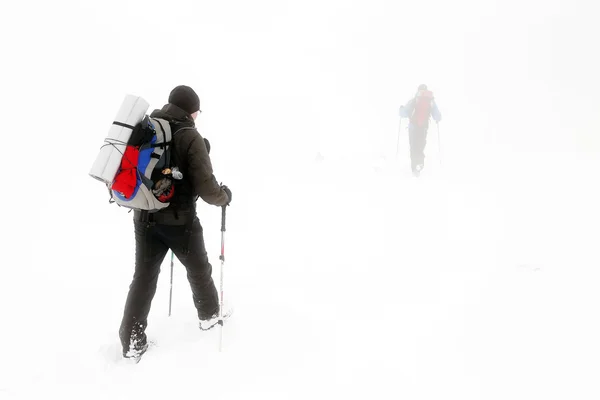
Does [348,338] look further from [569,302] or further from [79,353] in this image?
[79,353]

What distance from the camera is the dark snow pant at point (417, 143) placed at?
11.9 m

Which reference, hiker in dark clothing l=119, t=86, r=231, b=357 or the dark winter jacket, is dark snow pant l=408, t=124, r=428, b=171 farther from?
the dark winter jacket

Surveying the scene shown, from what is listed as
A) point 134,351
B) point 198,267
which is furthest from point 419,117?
point 134,351

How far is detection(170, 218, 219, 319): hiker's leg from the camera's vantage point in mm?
3637

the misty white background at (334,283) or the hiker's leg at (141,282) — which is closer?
the misty white background at (334,283)

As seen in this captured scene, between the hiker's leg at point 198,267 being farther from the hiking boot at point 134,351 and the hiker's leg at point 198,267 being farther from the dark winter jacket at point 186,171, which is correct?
the hiking boot at point 134,351

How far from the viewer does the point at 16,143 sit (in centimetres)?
1833

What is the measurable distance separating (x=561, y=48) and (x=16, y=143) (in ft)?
483

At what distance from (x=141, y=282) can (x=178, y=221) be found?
0.78m

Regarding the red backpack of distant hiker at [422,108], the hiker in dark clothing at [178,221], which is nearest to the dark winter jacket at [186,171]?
the hiker in dark clothing at [178,221]

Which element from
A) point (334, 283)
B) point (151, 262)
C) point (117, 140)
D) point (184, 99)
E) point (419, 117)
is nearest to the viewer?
point (117, 140)

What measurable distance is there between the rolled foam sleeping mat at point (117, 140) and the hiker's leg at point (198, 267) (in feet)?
3.03

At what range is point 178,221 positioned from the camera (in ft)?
11.5

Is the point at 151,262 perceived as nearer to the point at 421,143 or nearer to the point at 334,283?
the point at 334,283
